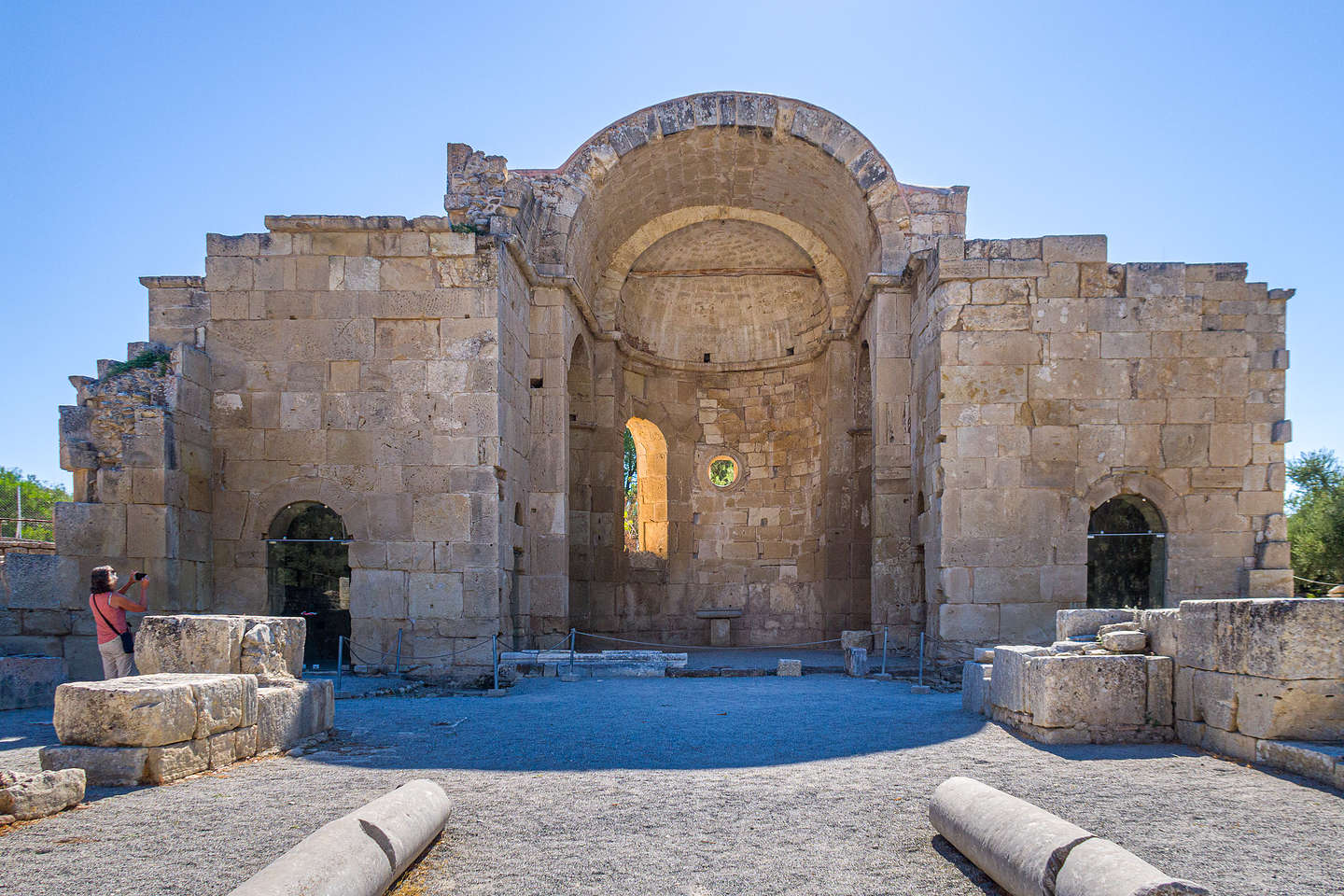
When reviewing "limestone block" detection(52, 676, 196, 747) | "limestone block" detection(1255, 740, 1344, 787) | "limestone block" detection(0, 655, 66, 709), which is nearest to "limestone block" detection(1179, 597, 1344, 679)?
"limestone block" detection(1255, 740, 1344, 787)

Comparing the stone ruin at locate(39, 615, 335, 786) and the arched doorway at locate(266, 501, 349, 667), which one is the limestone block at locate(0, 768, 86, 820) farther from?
the arched doorway at locate(266, 501, 349, 667)

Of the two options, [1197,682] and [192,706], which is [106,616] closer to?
[192,706]

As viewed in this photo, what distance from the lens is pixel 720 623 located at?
18.0 m

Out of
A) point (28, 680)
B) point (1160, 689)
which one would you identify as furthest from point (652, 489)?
point (1160, 689)

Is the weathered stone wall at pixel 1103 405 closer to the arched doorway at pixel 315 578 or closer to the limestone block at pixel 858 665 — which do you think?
the limestone block at pixel 858 665

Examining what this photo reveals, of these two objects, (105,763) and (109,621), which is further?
(109,621)

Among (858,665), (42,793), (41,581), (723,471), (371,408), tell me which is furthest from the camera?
(723,471)

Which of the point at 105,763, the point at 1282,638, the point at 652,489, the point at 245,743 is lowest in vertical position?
the point at 245,743

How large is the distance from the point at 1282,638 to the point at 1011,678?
204 centimetres

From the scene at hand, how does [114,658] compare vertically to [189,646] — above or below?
below

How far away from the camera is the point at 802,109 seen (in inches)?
557

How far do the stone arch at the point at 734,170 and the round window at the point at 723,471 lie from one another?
509 cm

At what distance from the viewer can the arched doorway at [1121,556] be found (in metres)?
12.0

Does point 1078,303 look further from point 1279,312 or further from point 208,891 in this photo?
point 208,891
